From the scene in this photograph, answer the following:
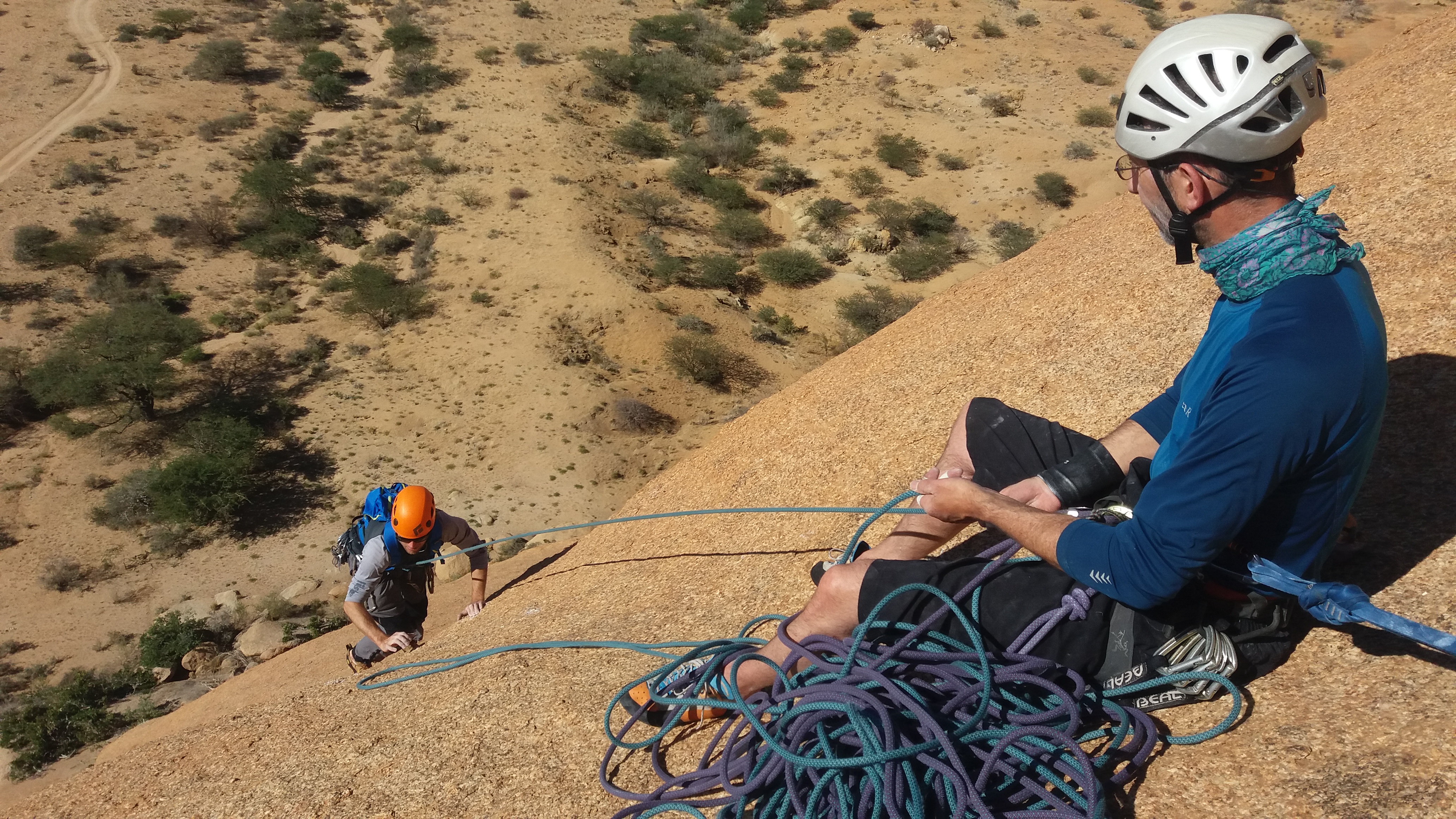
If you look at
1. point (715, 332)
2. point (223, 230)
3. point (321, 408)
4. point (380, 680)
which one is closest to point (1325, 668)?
point (380, 680)

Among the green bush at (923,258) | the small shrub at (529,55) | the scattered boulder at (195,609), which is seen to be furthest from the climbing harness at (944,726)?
the small shrub at (529,55)

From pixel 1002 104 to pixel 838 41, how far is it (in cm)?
719

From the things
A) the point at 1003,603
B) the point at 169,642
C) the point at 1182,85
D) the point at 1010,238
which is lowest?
the point at 169,642

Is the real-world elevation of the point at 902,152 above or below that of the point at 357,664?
below

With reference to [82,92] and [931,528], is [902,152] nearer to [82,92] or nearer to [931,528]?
[931,528]

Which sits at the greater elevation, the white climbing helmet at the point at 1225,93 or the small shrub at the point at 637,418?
the white climbing helmet at the point at 1225,93

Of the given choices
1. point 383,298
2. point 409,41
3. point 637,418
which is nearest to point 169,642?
point 637,418

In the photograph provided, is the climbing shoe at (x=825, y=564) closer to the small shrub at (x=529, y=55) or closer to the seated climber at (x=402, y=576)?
the seated climber at (x=402, y=576)

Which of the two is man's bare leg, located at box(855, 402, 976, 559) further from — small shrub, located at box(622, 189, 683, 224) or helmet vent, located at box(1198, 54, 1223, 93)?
small shrub, located at box(622, 189, 683, 224)

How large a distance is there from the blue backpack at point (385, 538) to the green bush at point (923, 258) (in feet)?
50.7

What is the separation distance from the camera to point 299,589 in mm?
12375

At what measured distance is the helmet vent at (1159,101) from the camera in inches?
81.7

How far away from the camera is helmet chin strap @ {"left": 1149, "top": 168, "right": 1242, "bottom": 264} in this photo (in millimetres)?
2018

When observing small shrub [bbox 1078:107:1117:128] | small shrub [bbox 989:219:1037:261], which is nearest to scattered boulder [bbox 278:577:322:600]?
small shrub [bbox 989:219:1037:261]
